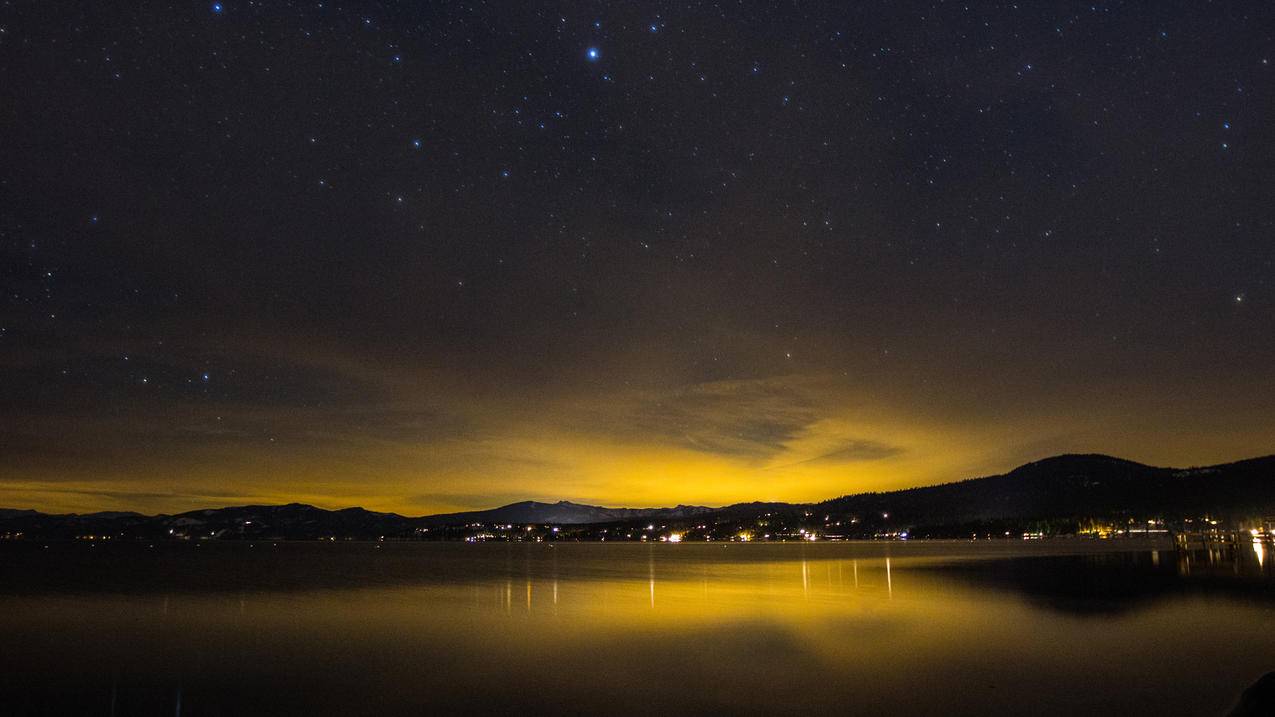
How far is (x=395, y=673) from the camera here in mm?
19688

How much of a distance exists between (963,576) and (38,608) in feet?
168

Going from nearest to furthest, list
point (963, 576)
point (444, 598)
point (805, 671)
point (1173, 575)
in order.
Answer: point (805, 671) < point (444, 598) < point (1173, 575) < point (963, 576)

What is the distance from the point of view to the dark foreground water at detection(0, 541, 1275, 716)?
16359mm

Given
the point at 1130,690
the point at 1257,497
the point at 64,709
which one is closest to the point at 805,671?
the point at 1130,690

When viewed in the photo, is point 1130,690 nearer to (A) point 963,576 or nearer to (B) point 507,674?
(B) point 507,674

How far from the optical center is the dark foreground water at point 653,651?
1636cm

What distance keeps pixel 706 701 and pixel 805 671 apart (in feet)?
14.2

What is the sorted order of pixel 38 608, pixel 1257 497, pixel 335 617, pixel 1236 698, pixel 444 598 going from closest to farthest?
pixel 1236 698 → pixel 335 617 → pixel 38 608 → pixel 444 598 → pixel 1257 497

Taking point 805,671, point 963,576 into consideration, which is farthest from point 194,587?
point 963,576

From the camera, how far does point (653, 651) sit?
22953mm

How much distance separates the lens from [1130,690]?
16219mm

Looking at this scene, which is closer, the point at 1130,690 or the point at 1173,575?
the point at 1130,690

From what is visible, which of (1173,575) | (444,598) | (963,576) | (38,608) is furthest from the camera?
(963,576)

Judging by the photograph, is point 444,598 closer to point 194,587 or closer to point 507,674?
point 194,587
